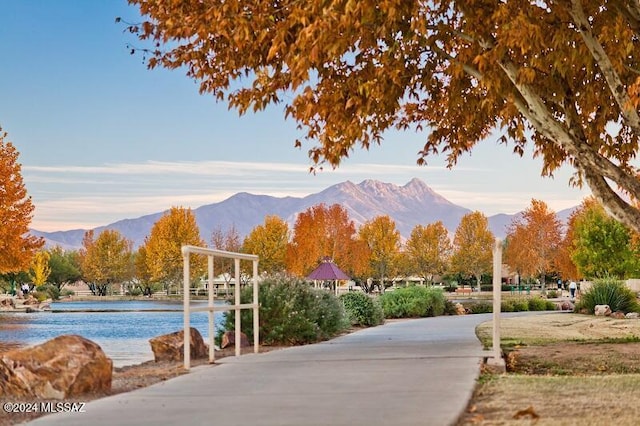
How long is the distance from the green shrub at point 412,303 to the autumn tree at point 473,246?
51.6 m

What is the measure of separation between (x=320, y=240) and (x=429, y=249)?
2047 cm

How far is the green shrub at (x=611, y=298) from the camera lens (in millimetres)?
33062

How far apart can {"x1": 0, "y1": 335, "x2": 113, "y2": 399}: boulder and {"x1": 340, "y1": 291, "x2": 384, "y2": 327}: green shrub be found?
15609mm

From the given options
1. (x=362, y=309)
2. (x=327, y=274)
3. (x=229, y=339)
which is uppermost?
(x=327, y=274)

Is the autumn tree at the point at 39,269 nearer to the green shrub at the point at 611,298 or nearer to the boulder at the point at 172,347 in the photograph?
the green shrub at the point at 611,298

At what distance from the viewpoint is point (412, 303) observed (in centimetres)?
3119

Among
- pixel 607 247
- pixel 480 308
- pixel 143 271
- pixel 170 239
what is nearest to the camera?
pixel 480 308

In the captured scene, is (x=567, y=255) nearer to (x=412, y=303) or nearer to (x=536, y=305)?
(x=536, y=305)

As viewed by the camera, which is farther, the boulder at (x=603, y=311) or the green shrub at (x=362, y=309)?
the boulder at (x=603, y=311)

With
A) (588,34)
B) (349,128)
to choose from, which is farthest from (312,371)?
(588,34)

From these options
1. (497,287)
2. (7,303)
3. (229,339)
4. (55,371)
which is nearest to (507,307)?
(229,339)

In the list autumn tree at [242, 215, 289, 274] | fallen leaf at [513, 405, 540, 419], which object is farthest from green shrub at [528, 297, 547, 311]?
autumn tree at [242, 215, 289, 274]

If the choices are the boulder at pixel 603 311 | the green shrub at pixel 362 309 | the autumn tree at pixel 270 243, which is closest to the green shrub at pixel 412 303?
the green shrub at pixel 362 309

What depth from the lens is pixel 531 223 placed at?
77125mm
